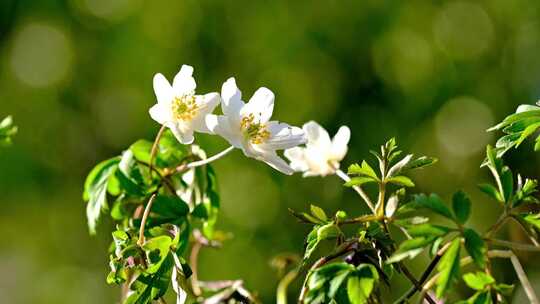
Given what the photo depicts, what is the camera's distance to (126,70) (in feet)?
15.8

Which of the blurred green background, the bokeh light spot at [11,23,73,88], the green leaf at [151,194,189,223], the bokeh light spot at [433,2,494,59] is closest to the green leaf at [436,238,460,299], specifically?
the green leaf at [151,194,189,223]

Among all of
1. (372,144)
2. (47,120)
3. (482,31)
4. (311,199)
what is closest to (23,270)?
(47,120)

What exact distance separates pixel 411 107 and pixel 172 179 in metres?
3.51

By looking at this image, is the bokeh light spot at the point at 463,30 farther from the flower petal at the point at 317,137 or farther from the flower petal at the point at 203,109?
the flower petal at the point at 203,109

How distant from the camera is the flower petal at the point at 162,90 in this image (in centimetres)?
90

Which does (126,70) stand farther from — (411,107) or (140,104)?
(411,107)

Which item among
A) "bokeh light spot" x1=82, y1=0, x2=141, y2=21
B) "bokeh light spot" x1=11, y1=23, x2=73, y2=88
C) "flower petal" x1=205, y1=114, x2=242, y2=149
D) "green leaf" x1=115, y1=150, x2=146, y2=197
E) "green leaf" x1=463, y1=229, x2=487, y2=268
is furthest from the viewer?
"bokeh light spot" x1=11, y1=23, x2=73, y2=88

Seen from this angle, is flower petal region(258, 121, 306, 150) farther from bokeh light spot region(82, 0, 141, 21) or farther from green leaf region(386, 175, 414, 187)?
bokeh light spot region(82, 0, 141, 21)

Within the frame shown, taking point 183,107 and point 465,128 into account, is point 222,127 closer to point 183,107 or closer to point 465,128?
point 183,107

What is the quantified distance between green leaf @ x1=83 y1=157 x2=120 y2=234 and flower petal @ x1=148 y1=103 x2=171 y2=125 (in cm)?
10

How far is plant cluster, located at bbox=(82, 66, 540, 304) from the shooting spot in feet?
2.07

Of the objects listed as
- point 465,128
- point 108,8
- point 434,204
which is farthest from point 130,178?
point 108,8

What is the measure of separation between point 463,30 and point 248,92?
1.25 meters

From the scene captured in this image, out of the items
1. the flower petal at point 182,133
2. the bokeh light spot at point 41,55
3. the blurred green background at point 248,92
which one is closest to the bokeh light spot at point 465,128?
the blurred green background at point 248,92
